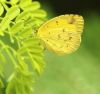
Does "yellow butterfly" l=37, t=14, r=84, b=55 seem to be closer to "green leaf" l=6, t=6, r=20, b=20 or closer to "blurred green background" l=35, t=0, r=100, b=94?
"green leaf" l=6, t=6, r=20, b=20

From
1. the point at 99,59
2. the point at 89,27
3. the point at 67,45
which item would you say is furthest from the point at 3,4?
the point at 89,27

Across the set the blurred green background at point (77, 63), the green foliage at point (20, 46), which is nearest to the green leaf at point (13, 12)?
the green foliage at point (20, 46)

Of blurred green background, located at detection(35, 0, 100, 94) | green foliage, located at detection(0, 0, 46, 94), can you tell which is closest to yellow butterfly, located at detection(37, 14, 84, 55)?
green foliage, located at detection(0, 0, 46, 94)

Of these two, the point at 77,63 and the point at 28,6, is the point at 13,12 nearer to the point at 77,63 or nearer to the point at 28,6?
the point at 28,6

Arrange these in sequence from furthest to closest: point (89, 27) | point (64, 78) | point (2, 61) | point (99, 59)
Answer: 1. point (89, 27)
2. point (99, 59)
3. point (64, 78)
4. point (2, 61)

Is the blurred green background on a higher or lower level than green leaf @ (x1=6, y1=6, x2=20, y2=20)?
lower

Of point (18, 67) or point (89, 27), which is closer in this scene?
point (18, 67)

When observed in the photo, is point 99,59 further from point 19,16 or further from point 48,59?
point 19,16
